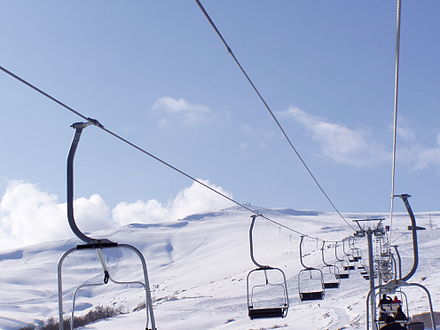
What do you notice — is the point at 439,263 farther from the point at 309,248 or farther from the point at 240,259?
the point at 240,259

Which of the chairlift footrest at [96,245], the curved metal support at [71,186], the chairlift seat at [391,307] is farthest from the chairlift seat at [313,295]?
the curved metal support at [71,186]

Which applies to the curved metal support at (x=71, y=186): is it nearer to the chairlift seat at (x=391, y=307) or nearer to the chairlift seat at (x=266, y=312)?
the chairlift seat at (x=266, y=312)

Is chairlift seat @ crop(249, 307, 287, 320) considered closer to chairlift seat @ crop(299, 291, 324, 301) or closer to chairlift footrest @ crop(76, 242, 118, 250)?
chairlift seat @ crop(299, 291, 324, 301)

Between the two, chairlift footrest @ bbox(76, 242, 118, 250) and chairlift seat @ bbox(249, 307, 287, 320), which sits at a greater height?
chairlift footrest @ bbox(76, 242, 118, 250)

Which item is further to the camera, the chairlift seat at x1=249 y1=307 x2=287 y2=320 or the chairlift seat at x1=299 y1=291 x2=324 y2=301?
the chairlift seat at x1=299 y1=291 x2=324 y2=301

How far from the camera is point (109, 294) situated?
7288 inches

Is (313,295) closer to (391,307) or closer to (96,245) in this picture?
(391,307)

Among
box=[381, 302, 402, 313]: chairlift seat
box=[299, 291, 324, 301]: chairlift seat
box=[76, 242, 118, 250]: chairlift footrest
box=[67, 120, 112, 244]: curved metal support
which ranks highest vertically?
box=[67, 120, 112, 244]: curved metal support

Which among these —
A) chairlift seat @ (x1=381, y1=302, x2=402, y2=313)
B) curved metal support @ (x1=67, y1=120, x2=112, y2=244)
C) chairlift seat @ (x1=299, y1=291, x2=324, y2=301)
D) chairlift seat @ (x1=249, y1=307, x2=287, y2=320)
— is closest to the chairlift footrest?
curved metal support @ (x1=67, y1=120, x2=112, y2=244)

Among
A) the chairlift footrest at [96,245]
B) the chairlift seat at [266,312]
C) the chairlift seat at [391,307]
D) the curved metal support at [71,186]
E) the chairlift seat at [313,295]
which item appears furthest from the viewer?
the chairlift seat at [313,295]

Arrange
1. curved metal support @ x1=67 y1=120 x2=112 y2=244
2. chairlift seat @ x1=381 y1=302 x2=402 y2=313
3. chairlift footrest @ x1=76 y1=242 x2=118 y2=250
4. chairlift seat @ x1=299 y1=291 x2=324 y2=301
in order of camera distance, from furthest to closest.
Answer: chairlift seat @ x1=299 y1=291 x2=324 y2=301 < chairlift seat @ x1=381 y1=302 x2=402 y2=313 < curved metal support @ x1=67 y1=120 x2=112 y2=244 < chairlift footrest @ x1=76 y1=242 x2=118 y2=250

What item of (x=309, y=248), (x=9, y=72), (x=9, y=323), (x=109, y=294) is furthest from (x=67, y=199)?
(x=109, y=294)

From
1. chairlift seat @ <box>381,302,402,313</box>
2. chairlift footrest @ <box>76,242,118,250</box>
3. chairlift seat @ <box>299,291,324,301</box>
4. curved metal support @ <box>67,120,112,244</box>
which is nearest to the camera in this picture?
chairlift footrest @ <box>76,242,118,250</box>

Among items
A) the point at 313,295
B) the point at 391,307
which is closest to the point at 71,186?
the point at 391,307
